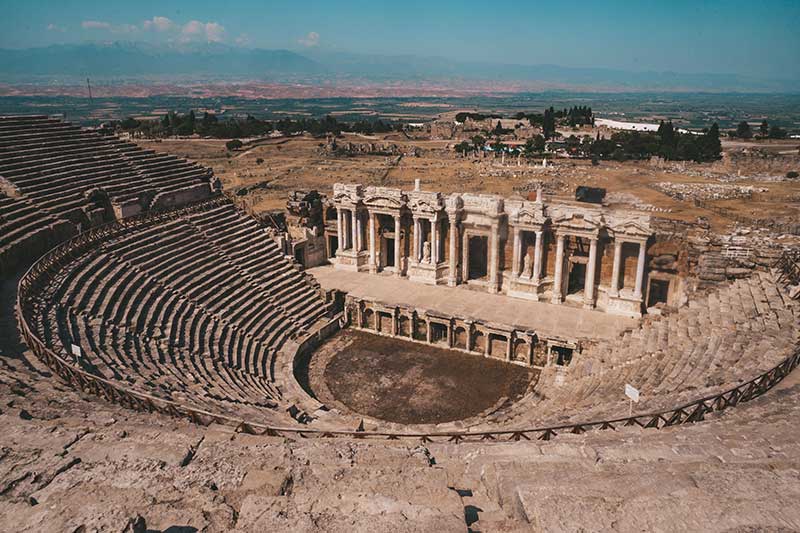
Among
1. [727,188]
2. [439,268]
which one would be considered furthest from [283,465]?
[727,188]

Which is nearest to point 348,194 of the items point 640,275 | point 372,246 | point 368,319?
point 372,246

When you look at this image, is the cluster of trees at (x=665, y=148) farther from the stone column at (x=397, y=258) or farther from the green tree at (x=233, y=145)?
the stone column at (x=397, y=258)

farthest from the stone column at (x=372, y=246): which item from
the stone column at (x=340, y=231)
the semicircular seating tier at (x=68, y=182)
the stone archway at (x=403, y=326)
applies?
the semicircular seating tier at (x=68, y=182)

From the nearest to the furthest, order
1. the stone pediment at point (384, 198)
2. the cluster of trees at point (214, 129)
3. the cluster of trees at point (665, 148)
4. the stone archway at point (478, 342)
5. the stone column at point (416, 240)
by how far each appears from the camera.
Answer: the stone archway at point (478, 342) → the stone column at point (416, 240) → the stone pediment at point (384, 198) → the cluster of trees at point (665, 148) → the cluster of trees at point (214, 129)

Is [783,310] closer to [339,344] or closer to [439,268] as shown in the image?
[439,268]

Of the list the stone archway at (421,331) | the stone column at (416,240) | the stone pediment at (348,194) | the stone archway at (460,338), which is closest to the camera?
the stone archway at (460,338)

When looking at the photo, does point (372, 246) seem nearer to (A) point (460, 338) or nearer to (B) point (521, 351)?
(A) point (460, 338)
